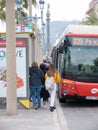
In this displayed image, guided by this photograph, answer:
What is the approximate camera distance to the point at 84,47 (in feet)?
61.2

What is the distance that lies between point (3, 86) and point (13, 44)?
2.22 meters

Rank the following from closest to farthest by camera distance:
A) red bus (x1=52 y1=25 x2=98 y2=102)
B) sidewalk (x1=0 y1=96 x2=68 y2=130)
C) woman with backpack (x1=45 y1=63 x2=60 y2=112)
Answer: sidewalk (x1=0 y1=96 x2=68 y2=130), woman with backpack (x1=45 y1=63 x2=60 y2=112), red bus (x1=52 y1=25 x2=98 y2=102)

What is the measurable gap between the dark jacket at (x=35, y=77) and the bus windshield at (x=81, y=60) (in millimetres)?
2060

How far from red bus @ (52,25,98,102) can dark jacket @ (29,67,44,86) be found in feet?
6.40

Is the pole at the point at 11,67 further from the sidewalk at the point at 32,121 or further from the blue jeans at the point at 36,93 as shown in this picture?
the blue jeans at the point at 36,93

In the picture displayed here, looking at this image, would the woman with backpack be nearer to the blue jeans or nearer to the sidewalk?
the blue jeans

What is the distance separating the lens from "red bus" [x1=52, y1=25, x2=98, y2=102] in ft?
60.1

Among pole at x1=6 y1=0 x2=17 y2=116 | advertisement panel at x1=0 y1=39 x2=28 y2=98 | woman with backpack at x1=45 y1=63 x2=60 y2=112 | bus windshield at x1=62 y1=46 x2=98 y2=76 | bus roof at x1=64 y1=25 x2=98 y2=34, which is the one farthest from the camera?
bus roof at x1=64 y1=25 x2=98 y2=34

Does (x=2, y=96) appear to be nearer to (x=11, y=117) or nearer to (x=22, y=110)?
(x=22, y=110)

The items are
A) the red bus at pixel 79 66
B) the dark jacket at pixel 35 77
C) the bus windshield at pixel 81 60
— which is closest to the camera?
the dark jacket at pixel 35 77

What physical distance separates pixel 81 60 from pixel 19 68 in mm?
3570

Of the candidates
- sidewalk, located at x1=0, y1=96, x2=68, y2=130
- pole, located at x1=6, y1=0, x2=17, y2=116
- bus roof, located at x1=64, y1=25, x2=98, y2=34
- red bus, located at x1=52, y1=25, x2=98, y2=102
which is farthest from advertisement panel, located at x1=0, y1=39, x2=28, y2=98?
bus roof, located at x1=64, y1=25, x2=98, y2=34

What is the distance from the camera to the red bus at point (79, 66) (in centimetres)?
1833


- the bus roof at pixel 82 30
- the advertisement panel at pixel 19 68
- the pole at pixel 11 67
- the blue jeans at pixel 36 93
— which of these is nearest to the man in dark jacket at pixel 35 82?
the blue jeans at pixel 36 93
